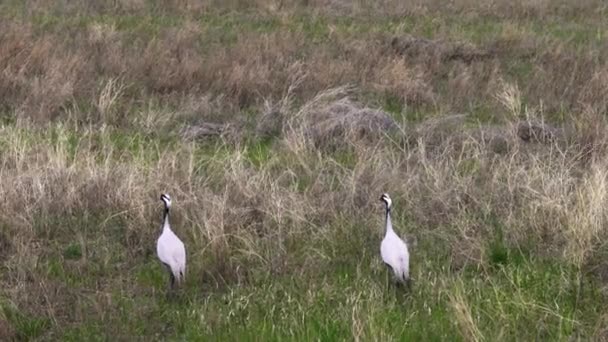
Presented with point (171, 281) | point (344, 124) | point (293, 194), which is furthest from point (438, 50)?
point (171, 281)

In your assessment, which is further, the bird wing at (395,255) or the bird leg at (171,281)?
the bird leg at (171,281)

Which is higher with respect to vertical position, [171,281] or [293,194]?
[171,281]

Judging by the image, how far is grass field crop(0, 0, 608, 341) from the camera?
5.30 metres

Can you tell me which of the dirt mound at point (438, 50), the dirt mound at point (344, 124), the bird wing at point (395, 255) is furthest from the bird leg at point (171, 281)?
the dirt mound at point (438, 50)

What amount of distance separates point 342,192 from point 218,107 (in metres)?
4.71

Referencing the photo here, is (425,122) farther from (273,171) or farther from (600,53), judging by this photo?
(600,53)

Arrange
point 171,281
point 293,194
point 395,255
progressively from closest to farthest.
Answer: point 395,255
point 171,281
point 293,194

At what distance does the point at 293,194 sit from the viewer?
7066mm

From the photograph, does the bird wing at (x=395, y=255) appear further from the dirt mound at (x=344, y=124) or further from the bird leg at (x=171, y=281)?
the dirt mound at (x=344, y=124)

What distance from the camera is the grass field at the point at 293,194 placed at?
5297 millimetres

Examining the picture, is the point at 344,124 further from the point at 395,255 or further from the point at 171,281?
the point at 395,255

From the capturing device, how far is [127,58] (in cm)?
1409

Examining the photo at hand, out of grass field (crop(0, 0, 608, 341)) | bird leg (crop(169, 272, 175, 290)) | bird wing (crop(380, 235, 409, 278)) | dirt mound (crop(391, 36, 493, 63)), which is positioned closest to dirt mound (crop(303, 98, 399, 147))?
grass field (crop(0, 0, 608, 341))

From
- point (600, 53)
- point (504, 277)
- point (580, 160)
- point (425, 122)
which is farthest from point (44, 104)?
point (600, 53)
